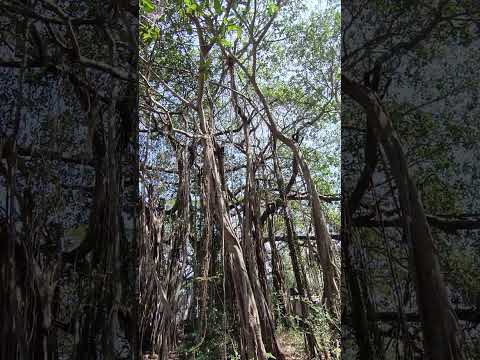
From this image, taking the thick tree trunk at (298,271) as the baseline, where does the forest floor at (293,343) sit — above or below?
below

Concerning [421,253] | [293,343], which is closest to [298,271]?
[293,343]

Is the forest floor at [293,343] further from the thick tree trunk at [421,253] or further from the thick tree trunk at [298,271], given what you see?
the thick tree trunk at [421,253]

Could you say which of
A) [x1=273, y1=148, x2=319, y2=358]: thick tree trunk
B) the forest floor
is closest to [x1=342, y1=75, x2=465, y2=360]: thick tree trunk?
[x1=273, y1=148, x2=319, y2=358]: thick tree trunk

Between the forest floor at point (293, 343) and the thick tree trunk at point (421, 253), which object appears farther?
the forest floor at point (293, 343)

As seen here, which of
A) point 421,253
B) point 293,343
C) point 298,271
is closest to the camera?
point 421,253

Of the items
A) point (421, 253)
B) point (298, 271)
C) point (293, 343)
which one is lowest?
point (293, 343)

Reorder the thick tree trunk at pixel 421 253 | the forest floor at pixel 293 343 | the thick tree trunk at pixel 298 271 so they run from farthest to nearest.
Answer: the forest floor at pixel 293 343
the thick tree trunk at pixel 298 271
the thick tree trunk at pixel 421 253

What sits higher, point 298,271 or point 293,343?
point 298,271

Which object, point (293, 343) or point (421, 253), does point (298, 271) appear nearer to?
point (293, 343)

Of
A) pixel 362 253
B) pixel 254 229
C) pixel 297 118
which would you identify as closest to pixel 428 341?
pixel 362 253

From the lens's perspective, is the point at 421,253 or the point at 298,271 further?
the point at 298,271

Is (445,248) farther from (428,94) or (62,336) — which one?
(62,336)

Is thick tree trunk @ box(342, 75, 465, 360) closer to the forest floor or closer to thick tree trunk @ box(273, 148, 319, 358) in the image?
thick tree trunk @ box(273, 148, 319, 358)

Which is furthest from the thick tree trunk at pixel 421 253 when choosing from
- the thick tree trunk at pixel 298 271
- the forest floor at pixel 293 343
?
the forest floor at pixel 293 343
